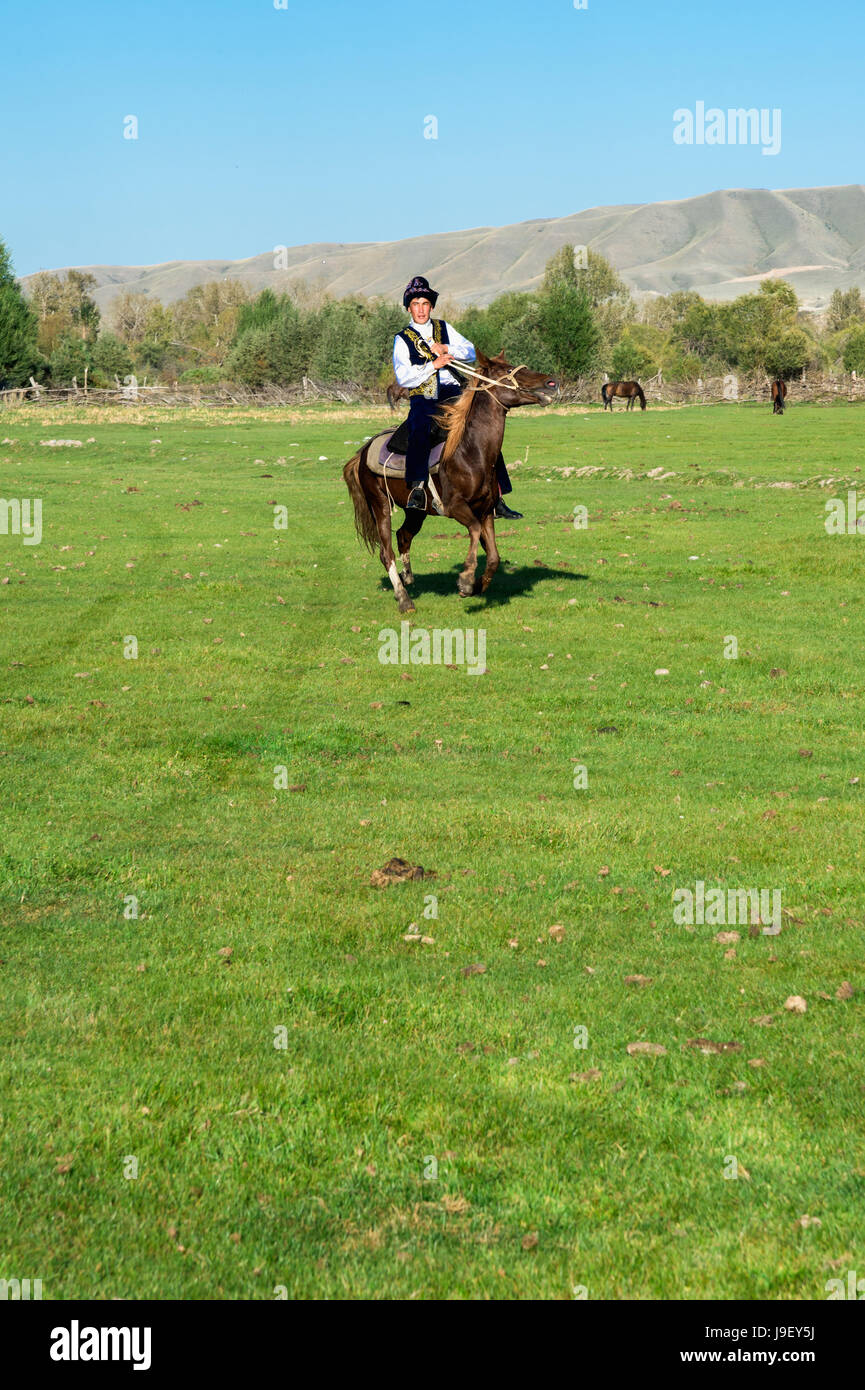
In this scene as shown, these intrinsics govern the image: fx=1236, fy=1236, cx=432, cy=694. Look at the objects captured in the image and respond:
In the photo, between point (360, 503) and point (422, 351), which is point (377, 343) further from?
point (422, 351)

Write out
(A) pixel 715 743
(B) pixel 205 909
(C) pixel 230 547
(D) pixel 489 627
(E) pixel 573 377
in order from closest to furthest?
(B) pixel 205 909, (A) pixel 715 743, (D) pixel 489 627, (C) pixel 230 547, (E) pixel 573 377

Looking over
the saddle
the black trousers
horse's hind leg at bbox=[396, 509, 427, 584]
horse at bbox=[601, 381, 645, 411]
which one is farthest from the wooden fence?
the black trousers

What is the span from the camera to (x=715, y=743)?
13.3 m

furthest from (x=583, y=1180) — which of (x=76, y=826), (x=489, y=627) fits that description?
(x=489, y=627)

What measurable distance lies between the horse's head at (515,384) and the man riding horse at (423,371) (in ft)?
1.36

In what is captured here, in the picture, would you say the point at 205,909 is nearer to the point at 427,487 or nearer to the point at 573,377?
the point at 427,487

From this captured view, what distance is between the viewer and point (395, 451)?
2008 cm

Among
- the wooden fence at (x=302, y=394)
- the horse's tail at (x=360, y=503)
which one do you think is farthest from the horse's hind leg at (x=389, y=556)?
the wooden fence at (x=302, y=394)

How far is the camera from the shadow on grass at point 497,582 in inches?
828

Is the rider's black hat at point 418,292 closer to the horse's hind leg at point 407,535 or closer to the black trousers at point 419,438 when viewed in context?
the black trousers at point 419,438

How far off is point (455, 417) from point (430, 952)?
40.5 ft

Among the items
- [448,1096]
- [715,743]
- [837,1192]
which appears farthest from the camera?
[715,743]

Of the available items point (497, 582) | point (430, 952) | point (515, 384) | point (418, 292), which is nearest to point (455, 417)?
point (515, 384)

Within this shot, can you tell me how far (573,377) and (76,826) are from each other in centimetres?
9375
